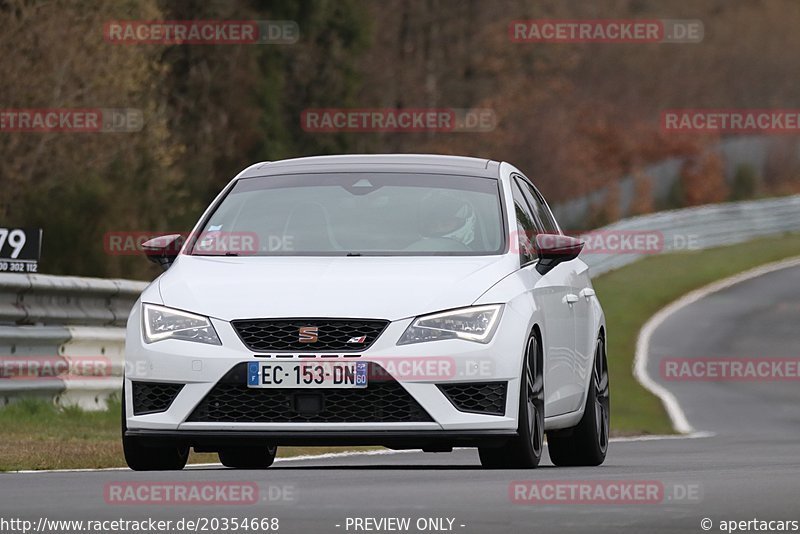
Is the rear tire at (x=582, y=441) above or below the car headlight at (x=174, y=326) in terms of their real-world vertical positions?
below

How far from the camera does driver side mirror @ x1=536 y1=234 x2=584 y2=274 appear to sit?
11.2 meters

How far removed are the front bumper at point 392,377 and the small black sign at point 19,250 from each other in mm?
5381

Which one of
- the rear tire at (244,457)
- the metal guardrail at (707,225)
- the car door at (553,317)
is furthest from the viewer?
the metal guardrail at (707,225)

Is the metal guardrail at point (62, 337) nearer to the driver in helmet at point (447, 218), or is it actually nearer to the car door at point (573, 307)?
the car door at point (573, 307)

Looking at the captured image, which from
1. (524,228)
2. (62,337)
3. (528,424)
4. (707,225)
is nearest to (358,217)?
(524,228)

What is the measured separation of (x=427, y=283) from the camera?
1037cm

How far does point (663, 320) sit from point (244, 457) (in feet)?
78.4

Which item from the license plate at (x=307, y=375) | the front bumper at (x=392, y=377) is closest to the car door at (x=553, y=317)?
the front bumper at (x=392, y=377)

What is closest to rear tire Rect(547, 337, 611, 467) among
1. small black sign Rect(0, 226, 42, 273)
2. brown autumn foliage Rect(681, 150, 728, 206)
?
small black sign Rect(0, 226, 42, 273)

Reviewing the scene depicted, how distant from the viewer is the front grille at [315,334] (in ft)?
33.1

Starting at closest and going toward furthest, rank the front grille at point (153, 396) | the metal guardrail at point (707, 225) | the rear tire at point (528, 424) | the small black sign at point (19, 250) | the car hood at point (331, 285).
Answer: the car hood at point (331, 285), the front grille at point (153, 396), the rear tire at point (528, 424), the small black sign at point (19, 250), the metal guardrail at point (707, 225)

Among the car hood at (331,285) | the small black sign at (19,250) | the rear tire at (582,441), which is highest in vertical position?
the car hood at (331,285)

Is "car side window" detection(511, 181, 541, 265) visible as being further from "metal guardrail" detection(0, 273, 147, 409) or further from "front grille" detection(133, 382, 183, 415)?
"metal guardrail" detection(0, 273, 147, 409)

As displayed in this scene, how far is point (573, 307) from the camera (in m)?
12.0
